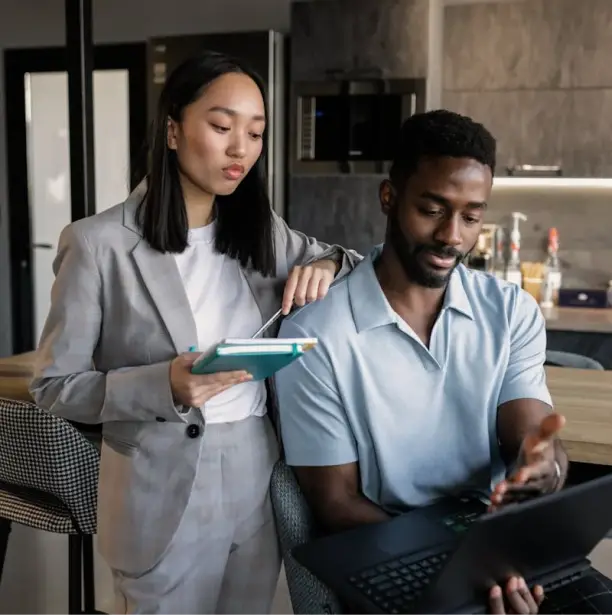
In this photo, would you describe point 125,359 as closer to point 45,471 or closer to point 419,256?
point 45,471

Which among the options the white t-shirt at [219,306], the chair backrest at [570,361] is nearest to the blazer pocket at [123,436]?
the white t-shirt at [219,306]

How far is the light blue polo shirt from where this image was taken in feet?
4.49

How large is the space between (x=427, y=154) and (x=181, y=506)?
2.36ft

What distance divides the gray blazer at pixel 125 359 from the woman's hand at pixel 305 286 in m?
0.17

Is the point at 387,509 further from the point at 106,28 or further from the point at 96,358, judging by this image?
the point at 106,28

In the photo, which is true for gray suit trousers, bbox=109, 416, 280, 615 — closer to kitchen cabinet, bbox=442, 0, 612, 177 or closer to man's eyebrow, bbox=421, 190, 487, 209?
man's eyebrow, bbox=421, 190, 487, 209

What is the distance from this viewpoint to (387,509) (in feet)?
4.57

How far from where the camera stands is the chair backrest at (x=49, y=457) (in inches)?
59.9

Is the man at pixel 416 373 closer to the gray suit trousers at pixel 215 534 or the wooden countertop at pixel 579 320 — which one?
the gray suit trousers at pixel 215 534

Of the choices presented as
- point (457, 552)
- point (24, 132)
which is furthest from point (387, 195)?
point (24, 132)

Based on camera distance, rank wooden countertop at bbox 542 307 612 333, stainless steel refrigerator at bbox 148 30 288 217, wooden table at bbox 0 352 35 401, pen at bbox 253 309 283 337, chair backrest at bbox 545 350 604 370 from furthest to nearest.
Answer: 1. stainless steel refrigerator at bbox 148 30 288 217
2. wooden countertop at bbox 542 307 612 333
3. chair backrest at bbox 545 350 604 370
4. wooden table at bbox 0 352 35 401
5. pen at bbox 253 309 283 337

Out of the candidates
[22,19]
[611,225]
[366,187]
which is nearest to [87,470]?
[366,187]

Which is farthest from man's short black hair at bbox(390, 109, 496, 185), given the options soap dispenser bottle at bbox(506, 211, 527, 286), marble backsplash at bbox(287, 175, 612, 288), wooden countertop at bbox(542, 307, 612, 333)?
soap dispenser bottle at bbox(506, 211, 527, 286)

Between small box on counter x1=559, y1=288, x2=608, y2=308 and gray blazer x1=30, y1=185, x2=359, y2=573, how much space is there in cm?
291
